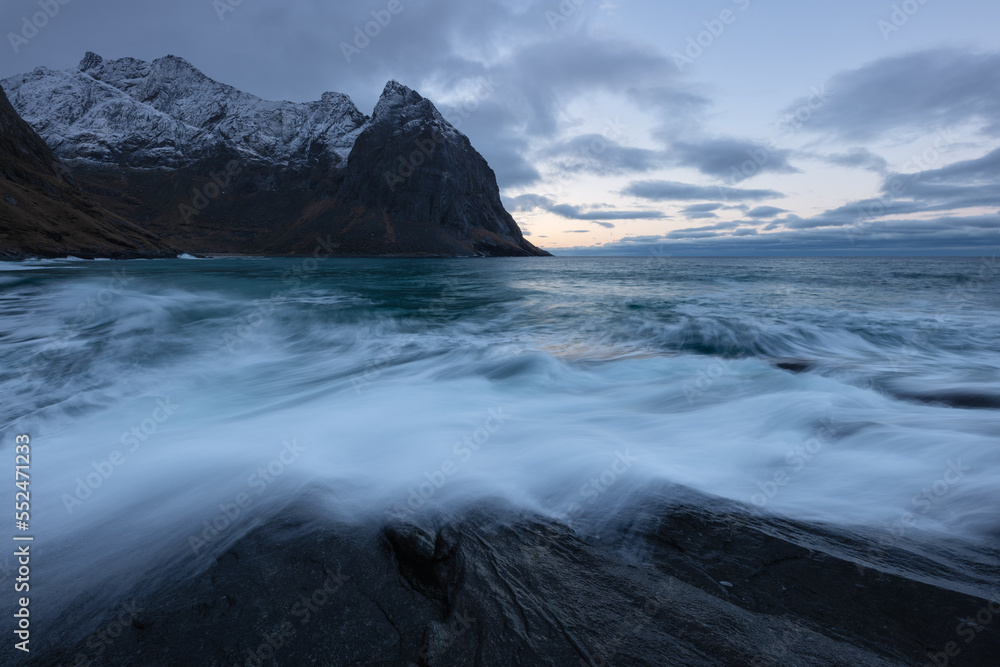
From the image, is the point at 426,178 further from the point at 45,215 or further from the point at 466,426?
the point at 466,426

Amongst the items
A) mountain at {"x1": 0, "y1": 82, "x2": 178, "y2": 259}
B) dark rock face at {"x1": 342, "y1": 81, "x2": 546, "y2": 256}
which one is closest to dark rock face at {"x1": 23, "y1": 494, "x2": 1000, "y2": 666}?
mountain at {"x1": 0, "y1": 82, "x2": 178, "y2": 259}

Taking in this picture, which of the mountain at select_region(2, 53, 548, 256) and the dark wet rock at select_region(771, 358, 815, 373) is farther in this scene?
the mountain at select_region(2, 53, 548, 256)

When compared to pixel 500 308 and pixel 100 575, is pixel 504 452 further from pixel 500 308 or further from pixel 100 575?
pixel 500 308

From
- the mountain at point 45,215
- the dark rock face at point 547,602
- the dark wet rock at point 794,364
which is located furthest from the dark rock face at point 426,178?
the dark rock face at point 547,602

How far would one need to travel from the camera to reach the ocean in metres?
3.41

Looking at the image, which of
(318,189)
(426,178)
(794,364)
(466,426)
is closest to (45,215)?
(466,426)

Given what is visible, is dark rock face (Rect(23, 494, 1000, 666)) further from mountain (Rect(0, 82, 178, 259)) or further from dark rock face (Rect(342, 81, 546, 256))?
dark rock face (Rect(342, 81, 546, 256))

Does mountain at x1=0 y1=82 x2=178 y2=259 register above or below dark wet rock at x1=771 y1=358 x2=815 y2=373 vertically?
above

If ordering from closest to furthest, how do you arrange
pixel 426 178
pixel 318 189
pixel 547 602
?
pixel 547 602
pixel 426 178
pixel 318 189

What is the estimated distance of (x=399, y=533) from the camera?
2.98 meters

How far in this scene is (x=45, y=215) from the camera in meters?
55.6

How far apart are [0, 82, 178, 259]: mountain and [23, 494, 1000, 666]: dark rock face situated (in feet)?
205

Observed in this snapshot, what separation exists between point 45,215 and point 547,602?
8193 cm

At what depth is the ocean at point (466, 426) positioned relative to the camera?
11.2 feet
